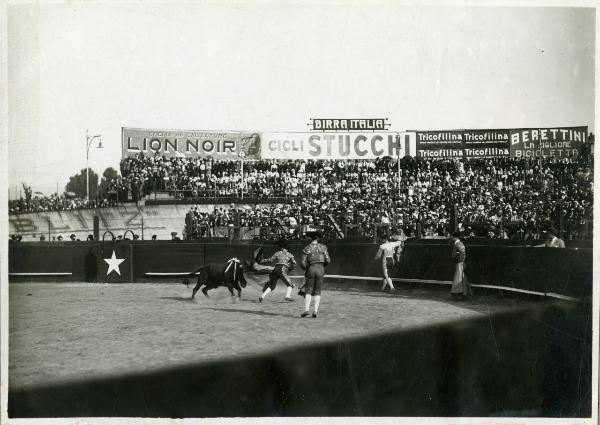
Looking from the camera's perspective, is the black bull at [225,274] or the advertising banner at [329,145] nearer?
the black bull at [225,274]

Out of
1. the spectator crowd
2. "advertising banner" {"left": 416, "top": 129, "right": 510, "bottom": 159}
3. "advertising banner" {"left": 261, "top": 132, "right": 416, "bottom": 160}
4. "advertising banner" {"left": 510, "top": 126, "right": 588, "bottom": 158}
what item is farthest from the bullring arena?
the spectator crowd

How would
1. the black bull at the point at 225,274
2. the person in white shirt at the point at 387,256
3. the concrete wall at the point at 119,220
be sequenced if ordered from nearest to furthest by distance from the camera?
the black bull at the point at 225,274, the person in white shirt at the point at 387,256, the concrete wall at the point at 119,220

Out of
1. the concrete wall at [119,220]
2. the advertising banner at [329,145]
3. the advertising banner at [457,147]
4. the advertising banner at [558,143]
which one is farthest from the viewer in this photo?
the concrete wall at [119,220]

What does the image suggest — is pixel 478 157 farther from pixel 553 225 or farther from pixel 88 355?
pixel 88 355

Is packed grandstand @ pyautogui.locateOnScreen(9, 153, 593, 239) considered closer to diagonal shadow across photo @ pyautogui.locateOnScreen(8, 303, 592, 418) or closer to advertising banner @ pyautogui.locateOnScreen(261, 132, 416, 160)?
advertising banner @ pyautogui.locateOnScreen(261, 132, 416, 160)

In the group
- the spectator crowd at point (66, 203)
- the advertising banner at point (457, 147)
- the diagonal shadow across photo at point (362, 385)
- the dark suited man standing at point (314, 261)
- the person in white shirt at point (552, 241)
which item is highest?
the advertising banner at point (457, 147)

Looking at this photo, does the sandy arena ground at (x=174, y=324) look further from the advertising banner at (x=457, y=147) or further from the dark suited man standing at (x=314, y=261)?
the advertising banner at (x=457, y=147)

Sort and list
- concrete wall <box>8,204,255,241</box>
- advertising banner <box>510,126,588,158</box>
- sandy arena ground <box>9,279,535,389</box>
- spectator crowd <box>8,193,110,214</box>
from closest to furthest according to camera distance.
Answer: sandy arena ground <box>9,279,535,389</box>
advertising banner <box>510,126,588,158</box>
spectator crowd <box>8,193,110,214</box>
concrete wall <box>8,204,255,241</box>

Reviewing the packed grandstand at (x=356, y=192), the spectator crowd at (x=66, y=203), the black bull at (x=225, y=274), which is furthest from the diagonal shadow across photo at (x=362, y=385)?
the spectator crowd at (x=66, y=203)

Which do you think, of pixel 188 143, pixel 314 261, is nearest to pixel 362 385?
pixel 314 261
